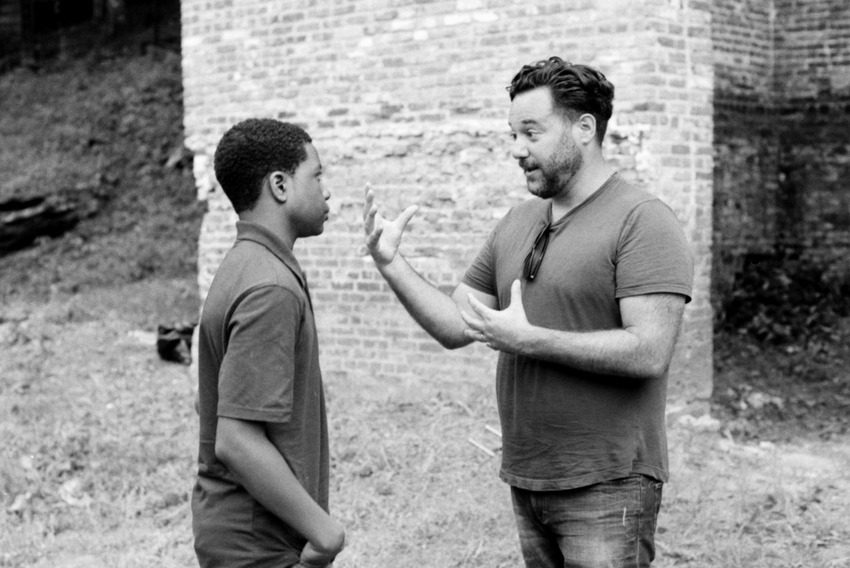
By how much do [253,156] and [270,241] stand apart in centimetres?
24

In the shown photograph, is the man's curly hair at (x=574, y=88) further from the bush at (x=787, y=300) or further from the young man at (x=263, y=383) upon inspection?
the bush at (x=787, y=300)

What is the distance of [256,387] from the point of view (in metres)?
2.70

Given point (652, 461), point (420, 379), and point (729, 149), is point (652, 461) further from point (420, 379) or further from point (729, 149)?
point (729, 149)

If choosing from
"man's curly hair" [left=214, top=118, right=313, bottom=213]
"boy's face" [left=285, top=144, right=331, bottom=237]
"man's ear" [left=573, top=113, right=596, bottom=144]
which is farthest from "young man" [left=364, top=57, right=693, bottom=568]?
"man's curly hair" [left=214, top=118, right=313, bottom=213]

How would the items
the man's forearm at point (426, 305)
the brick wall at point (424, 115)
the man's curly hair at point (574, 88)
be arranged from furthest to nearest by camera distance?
the brick wall at point (424, 115) → the man's forearm at point (426, 305) → the man's curly hair at point (574, 88)

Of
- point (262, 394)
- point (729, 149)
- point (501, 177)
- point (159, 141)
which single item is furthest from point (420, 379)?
point (159, 141)

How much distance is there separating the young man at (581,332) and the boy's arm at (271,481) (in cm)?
68

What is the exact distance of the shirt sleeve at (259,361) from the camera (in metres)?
2.70

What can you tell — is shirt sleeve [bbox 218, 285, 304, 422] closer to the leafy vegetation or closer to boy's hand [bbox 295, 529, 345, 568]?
boy's hand [bbox 295, 529, 345, 568]

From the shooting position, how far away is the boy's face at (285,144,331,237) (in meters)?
3.00

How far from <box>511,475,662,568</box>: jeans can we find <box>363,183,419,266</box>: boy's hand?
858mm

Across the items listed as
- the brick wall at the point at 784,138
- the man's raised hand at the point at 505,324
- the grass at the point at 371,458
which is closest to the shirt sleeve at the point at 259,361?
the man's raised hand at the point at 505,324

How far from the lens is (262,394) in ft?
8.87

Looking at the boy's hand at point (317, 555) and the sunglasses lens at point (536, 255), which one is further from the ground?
the sunglasses lens at point (536, 255)
